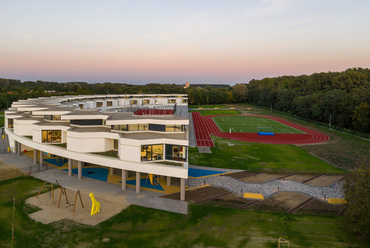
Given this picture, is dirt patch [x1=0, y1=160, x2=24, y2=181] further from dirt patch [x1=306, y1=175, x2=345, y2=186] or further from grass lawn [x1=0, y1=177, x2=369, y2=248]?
dirt patch [x1=306, y1=175, x2=345, y2=186]

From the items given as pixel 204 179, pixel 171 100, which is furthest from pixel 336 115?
pixel 204 179

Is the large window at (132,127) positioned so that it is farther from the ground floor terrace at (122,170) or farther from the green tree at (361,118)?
the green tree at (361,118)

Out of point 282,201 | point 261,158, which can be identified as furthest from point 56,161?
point 261,158

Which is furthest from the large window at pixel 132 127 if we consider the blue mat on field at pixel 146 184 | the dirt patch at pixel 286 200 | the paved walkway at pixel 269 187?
the dirt patch at pixel 286 200

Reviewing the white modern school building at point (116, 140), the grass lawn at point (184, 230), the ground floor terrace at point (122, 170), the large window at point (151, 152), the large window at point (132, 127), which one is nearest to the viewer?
the grass lawn at point (184, 230)

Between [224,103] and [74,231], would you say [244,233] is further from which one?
[224,103]

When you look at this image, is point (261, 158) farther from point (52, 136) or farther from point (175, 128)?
point (52, 136)

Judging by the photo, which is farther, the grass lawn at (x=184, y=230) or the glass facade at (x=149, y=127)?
the glass facade at (x=149, y=127)

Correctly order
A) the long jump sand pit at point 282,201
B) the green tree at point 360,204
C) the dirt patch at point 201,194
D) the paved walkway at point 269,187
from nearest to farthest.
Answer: the green tree at point 360,204 → the long jump sand pit at point 282,201 → the dirt patch at point 201,194 → the paved walkway at point 269,187
